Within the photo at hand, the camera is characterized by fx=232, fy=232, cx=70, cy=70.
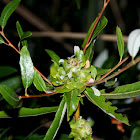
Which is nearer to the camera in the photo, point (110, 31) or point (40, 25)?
point (40, 25)

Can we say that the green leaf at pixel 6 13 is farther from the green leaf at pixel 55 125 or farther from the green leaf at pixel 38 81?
the green leaf at pixel 55 125

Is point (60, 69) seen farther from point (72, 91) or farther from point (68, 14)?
point (68, 14)

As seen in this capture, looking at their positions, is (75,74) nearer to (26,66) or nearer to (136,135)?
(26,66)

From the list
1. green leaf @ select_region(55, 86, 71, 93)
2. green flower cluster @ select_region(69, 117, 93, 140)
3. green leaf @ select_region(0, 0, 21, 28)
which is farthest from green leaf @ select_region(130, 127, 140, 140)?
green leaf @ select_region(0, 0, 21, 28)

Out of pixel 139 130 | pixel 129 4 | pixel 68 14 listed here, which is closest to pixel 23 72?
pixel 139 130

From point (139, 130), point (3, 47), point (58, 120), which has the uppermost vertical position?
point (3, 47)

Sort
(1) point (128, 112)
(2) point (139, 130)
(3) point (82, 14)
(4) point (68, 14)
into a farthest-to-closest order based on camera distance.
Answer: (3) point (82, 14), (4) point (68, 14), (1) point (128, 112), (2) point (139, 130)

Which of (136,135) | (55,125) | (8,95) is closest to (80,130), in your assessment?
(55,125)

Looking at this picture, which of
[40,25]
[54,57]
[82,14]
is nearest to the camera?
[54,57]
